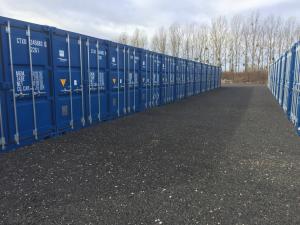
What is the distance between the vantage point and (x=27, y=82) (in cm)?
635

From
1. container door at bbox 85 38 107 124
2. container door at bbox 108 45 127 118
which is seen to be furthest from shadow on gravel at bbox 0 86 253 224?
container door at bbox 108 45 127 118

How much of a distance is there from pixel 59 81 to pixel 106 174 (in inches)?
152

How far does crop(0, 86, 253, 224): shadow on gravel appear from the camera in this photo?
341cm

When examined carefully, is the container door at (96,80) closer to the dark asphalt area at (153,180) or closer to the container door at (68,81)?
the container door at (68,81)

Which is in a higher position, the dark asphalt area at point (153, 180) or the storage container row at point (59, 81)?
the storage container row at point (59, 81)

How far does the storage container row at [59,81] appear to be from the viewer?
593cm

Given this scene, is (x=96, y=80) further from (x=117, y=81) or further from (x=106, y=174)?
(x=106, y=174)

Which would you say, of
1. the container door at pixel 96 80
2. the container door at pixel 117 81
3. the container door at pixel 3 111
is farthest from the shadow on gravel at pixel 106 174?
the container door at pixel 117 81

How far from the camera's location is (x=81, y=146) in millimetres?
6512

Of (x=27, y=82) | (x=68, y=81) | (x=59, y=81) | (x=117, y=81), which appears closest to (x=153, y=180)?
(x=27, y=82)

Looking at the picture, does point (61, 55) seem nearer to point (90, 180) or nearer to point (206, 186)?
point (90, 180)

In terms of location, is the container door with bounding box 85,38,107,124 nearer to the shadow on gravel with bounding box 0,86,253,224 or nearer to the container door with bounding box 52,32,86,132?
the container door with bounding box 52,32,86,132

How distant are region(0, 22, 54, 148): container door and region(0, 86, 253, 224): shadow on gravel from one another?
1.63 feet

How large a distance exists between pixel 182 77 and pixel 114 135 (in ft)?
42.7
